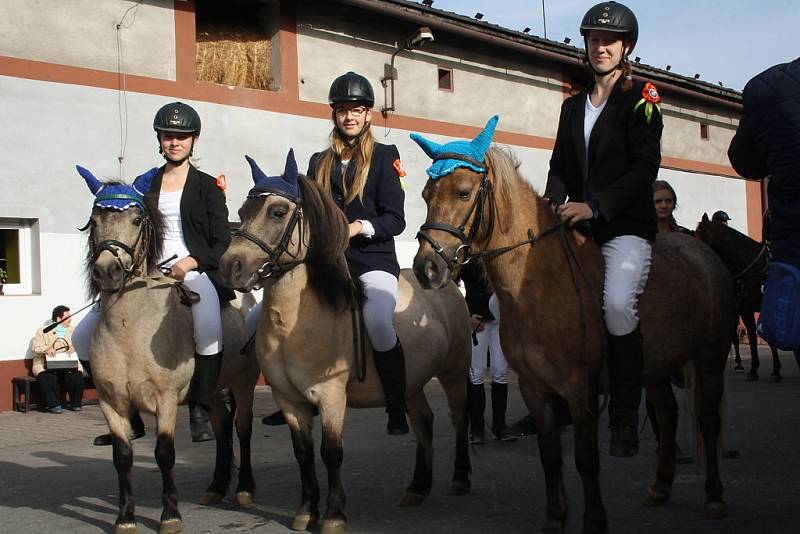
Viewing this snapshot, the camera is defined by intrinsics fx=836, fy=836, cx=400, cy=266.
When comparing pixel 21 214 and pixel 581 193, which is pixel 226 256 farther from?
pixel 21 214

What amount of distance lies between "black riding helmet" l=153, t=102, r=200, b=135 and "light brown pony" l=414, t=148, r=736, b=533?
2.29 metres

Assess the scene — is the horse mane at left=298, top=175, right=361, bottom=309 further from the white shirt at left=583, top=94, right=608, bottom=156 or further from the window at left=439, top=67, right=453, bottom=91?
the window at left=439, top=67, right=453, bottom=91

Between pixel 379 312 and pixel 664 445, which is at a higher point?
pixel 379 312

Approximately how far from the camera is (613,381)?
471 centimetres

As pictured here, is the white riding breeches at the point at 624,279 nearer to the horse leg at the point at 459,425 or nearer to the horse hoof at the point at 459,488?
the horse leg at the point at 459,425

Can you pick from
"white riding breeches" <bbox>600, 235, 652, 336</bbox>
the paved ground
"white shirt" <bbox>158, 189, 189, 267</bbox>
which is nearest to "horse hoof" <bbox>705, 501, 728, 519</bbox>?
the paved ground

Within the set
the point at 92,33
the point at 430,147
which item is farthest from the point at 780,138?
the point at 92,33

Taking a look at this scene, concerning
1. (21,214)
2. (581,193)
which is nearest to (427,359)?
(581,193)

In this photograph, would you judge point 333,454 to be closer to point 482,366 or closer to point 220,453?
point 220,453

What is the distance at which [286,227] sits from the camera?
506 centimetres

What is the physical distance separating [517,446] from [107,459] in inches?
166

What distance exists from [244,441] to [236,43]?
11.0 m

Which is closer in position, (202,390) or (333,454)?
(333,454)

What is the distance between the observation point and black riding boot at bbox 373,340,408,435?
5410 millimetres
